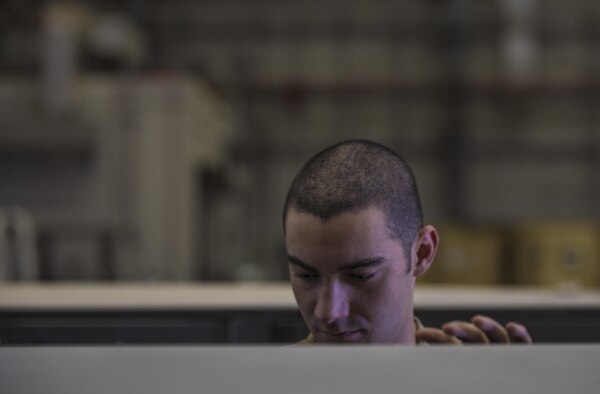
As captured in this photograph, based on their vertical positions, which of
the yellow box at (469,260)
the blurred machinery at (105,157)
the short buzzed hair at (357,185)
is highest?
the short buzzed hair at (357,185)

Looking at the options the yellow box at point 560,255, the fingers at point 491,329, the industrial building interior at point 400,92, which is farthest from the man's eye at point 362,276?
the industrial building interior at point 400,92

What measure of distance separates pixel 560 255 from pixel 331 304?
368cm

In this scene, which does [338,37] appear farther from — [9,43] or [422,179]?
[9,43]

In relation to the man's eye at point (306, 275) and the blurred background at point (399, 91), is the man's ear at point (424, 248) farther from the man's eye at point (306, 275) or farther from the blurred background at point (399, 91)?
the blurred background at point (399, 91)

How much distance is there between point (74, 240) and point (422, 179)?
302 centimetres

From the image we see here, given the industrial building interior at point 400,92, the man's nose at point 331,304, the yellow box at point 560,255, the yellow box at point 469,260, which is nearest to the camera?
the man's nose at point 331,304

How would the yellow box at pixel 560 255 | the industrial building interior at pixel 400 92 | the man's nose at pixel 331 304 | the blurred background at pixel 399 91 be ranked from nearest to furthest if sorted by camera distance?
the man's nose at pixel 331 304, the yellow box at pixel 560 255, the industrial building interior at pixel 400 92, the blurred background at pixel 399 91

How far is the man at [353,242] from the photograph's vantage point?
1.83ft

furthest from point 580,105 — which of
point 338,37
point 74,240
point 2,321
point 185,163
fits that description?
point 2,321

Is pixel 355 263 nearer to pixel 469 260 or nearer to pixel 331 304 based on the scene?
pixel 331 304

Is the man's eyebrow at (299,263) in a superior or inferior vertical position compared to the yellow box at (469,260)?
superior

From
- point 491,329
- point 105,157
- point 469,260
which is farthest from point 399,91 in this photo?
point 491,329

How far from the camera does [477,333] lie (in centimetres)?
68

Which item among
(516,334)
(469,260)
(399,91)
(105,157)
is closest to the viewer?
(516,334)
